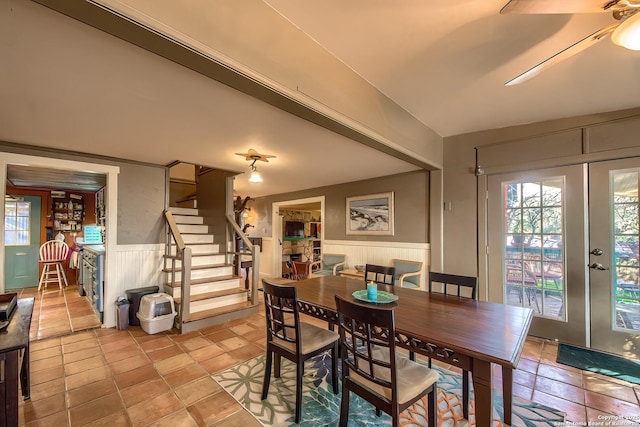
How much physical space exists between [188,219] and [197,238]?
67 cm

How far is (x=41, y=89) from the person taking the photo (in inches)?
73.4

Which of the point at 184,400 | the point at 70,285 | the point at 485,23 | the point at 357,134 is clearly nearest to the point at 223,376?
the point at 184,400

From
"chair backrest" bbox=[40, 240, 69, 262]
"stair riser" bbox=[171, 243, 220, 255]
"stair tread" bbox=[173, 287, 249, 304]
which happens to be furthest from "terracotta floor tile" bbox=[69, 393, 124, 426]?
"chair backrest" bbox=[40, 240, 69, 262]

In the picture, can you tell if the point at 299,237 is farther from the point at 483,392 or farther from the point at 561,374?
the point at 483,392

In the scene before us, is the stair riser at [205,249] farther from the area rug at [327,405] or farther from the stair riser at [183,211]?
the area rug at [327,405]

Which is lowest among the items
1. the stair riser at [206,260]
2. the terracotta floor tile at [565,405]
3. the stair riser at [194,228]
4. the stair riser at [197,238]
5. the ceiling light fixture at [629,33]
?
the terracotta floor tile at [565,405]

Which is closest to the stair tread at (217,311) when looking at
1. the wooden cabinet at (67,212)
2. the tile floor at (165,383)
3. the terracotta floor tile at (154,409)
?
the tile floor at (165,383)

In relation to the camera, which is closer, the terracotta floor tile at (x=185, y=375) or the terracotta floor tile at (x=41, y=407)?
the terracotta floor tile at (x=41, y=407)

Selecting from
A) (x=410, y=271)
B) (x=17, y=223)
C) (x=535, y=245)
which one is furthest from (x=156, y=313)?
(x=17, y=223)

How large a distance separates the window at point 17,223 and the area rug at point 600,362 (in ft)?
29.7

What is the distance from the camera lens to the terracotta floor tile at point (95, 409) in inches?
72.8

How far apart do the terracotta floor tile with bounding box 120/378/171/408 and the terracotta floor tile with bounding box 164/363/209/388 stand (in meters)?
0.06

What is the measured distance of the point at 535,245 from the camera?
10.3ft

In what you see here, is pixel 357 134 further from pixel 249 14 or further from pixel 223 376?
pixel 223 376
